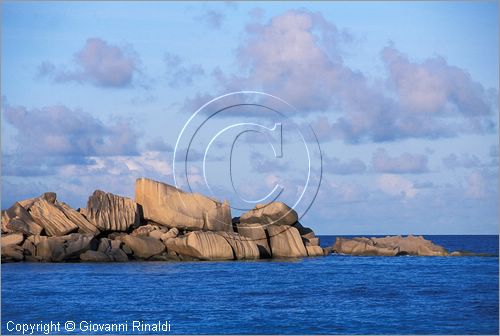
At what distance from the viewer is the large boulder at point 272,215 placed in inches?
2350

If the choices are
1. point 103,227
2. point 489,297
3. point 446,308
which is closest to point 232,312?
point 446,308

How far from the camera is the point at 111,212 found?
55.4 metres

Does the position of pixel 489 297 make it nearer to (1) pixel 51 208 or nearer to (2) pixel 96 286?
(2) pixel 96 286

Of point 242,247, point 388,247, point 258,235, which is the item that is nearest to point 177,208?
point 242,247

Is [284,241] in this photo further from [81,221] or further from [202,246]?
[81,221]

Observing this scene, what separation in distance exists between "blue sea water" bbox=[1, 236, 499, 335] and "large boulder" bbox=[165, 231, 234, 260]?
1.27 m

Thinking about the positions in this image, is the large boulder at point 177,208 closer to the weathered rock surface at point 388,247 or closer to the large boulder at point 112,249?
the large boulder at point 112,249

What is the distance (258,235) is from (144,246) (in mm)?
8946

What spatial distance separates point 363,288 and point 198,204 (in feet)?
59.8

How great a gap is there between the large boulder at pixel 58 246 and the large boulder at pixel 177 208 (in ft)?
17.1

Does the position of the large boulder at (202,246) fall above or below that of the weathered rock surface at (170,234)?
below

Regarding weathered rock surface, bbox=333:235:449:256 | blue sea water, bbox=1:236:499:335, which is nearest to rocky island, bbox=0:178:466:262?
blue sea water, bbox=1:236:499:335

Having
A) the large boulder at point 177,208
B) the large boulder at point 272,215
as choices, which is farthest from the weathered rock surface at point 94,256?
the large boulder at point 272,215

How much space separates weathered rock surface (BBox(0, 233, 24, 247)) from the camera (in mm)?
53312
